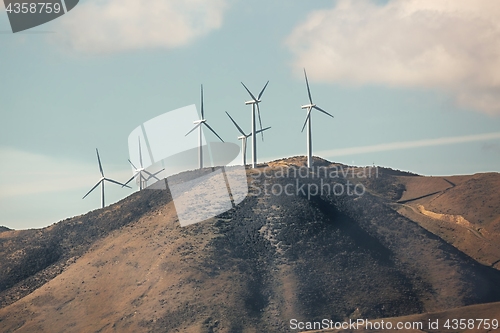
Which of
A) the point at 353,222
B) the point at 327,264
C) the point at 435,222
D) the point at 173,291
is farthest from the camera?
the point at 435,222

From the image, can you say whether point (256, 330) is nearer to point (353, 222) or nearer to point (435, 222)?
point (353, 222)

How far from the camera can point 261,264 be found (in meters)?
122

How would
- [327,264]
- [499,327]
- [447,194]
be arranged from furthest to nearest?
Answer: [447,194], [327,264], [499,327]

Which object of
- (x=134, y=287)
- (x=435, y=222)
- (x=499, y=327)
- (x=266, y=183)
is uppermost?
(x=266, y=183)

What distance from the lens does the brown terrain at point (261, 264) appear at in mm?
110188

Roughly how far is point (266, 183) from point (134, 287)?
4069cm

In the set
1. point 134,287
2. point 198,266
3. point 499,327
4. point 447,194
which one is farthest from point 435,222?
point 134,287

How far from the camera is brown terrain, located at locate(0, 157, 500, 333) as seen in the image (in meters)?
110

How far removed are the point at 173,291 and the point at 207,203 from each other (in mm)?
28681

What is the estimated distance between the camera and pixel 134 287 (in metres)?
118

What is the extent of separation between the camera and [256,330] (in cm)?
10381

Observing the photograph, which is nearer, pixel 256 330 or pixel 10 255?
pixel 256 330

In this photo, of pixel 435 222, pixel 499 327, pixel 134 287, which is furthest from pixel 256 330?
pixel 435 222

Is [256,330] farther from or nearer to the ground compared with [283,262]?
nearer to the ground
